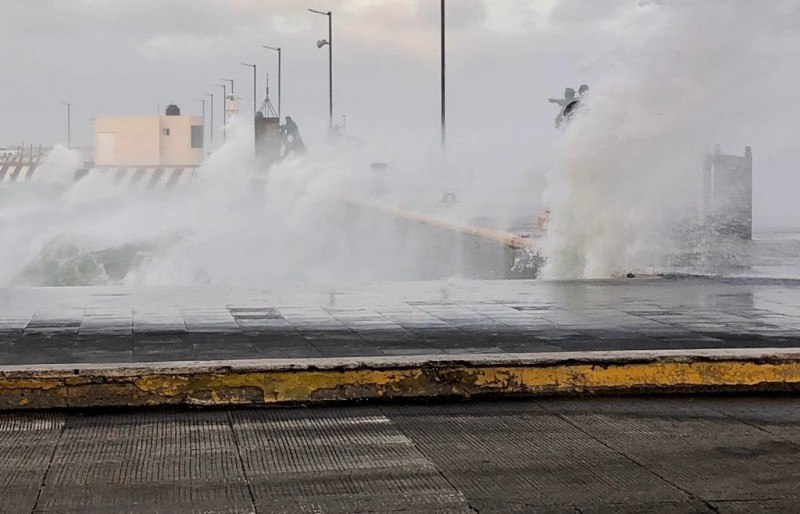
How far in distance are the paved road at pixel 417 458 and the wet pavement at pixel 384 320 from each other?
1.15m

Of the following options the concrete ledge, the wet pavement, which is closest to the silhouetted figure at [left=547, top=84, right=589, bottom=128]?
the wet pavement

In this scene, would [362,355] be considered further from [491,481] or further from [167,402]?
[491,481]

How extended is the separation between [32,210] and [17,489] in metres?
70.0

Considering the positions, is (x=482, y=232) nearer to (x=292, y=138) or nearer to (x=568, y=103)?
(x=568, y=103)

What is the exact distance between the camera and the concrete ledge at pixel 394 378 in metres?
6.89

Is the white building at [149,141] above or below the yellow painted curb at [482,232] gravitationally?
above

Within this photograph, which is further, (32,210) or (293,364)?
(32,210)

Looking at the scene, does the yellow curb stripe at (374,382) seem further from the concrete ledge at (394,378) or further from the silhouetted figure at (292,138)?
the silhouetted figure at (292,138)

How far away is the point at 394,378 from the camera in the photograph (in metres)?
7.16

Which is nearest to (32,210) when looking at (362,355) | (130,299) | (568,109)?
(568,109)

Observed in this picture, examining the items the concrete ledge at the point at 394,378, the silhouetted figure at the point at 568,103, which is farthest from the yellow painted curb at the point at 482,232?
the concrete ledge at the point at 394,378

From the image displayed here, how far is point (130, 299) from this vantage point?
11.9m

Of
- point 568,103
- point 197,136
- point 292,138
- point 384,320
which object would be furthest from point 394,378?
point 197,136

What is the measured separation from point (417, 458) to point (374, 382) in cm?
141
